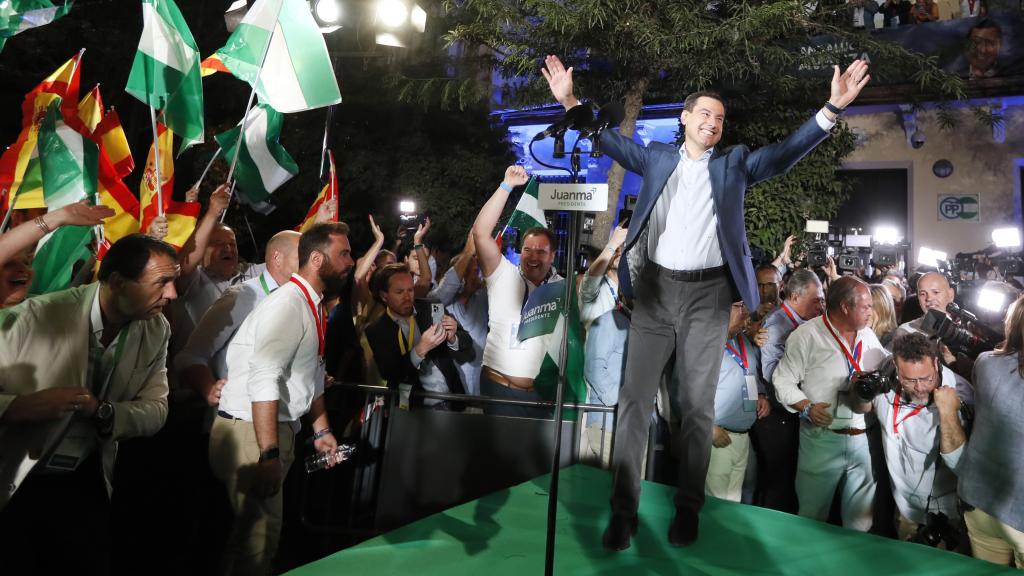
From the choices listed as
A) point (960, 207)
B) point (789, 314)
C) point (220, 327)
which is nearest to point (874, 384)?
point (789, 314)

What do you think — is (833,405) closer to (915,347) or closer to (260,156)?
(915,347)

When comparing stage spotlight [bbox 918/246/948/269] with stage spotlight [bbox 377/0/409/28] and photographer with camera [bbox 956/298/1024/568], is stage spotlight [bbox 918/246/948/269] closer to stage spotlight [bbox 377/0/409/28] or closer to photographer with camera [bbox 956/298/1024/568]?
photographer with camera [bbox 956/298/1024/568]

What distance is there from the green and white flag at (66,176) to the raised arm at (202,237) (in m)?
0.57

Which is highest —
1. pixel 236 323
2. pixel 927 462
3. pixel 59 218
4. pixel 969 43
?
pixel 969 43

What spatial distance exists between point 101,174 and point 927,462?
5.79 m

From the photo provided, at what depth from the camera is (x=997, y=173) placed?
12.8 meters

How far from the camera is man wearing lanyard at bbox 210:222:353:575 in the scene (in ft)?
10.3

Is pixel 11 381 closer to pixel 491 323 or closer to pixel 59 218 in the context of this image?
pixel 59 218

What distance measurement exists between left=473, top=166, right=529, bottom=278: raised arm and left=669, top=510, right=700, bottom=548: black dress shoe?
2.07m

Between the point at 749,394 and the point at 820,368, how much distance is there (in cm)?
49

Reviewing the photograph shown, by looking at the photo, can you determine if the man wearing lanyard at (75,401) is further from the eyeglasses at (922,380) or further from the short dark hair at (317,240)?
the eyeglasses at (922,380)

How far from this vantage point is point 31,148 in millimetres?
4426

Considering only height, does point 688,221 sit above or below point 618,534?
above

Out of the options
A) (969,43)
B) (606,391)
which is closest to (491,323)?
(606,391)
